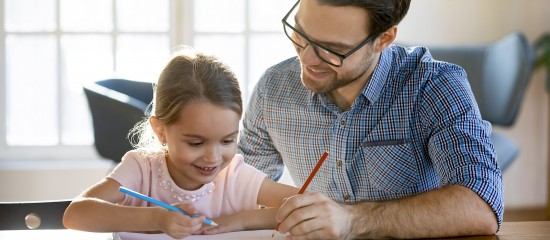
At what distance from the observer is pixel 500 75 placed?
14.7ft

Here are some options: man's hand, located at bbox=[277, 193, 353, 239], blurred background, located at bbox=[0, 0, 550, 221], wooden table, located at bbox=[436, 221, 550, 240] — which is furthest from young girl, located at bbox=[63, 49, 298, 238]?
blurred background, located at bbox=[0, 0, 550, 221]

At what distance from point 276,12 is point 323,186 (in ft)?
9.21

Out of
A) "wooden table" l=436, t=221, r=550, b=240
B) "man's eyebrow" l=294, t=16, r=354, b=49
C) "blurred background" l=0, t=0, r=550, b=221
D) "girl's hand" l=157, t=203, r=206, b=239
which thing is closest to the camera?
"girl's hand" l=157, t=203, r=206, b=239

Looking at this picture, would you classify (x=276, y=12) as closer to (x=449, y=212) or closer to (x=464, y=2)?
(x=464, y=2)

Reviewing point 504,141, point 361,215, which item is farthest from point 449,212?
point 504,141

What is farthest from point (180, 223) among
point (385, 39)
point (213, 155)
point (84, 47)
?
point (84, 47)

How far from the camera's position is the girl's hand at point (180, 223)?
5.21 ft

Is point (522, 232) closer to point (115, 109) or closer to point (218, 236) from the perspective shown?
point (218, 236)

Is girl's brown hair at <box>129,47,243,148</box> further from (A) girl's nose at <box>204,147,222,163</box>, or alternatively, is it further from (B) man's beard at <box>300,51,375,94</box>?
(B) man's beard at <box>300,51,375,94</box>

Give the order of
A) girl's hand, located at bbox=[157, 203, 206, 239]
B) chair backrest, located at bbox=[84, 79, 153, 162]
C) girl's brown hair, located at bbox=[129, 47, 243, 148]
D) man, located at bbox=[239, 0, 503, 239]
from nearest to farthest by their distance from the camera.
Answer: girl's hand, located at bbox=[157, 203, 206, 239]
girl's brown hair, located at bbox=[129, 47, 243, 148]
man, located at bbox=[239, 0, 503, 239]
chair backrest, located at bbox=[84, 79, 153, 162]

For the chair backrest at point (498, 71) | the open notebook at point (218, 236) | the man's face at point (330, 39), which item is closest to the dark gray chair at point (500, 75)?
the chair backrest at point (498, 71)

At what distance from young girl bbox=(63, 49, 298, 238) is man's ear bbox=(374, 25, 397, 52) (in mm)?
451

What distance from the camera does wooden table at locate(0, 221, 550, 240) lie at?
1.63m

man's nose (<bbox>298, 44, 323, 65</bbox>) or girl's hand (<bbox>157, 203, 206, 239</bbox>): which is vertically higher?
man's nose (<bbox>298, 44, 323, 65</bbox>)
